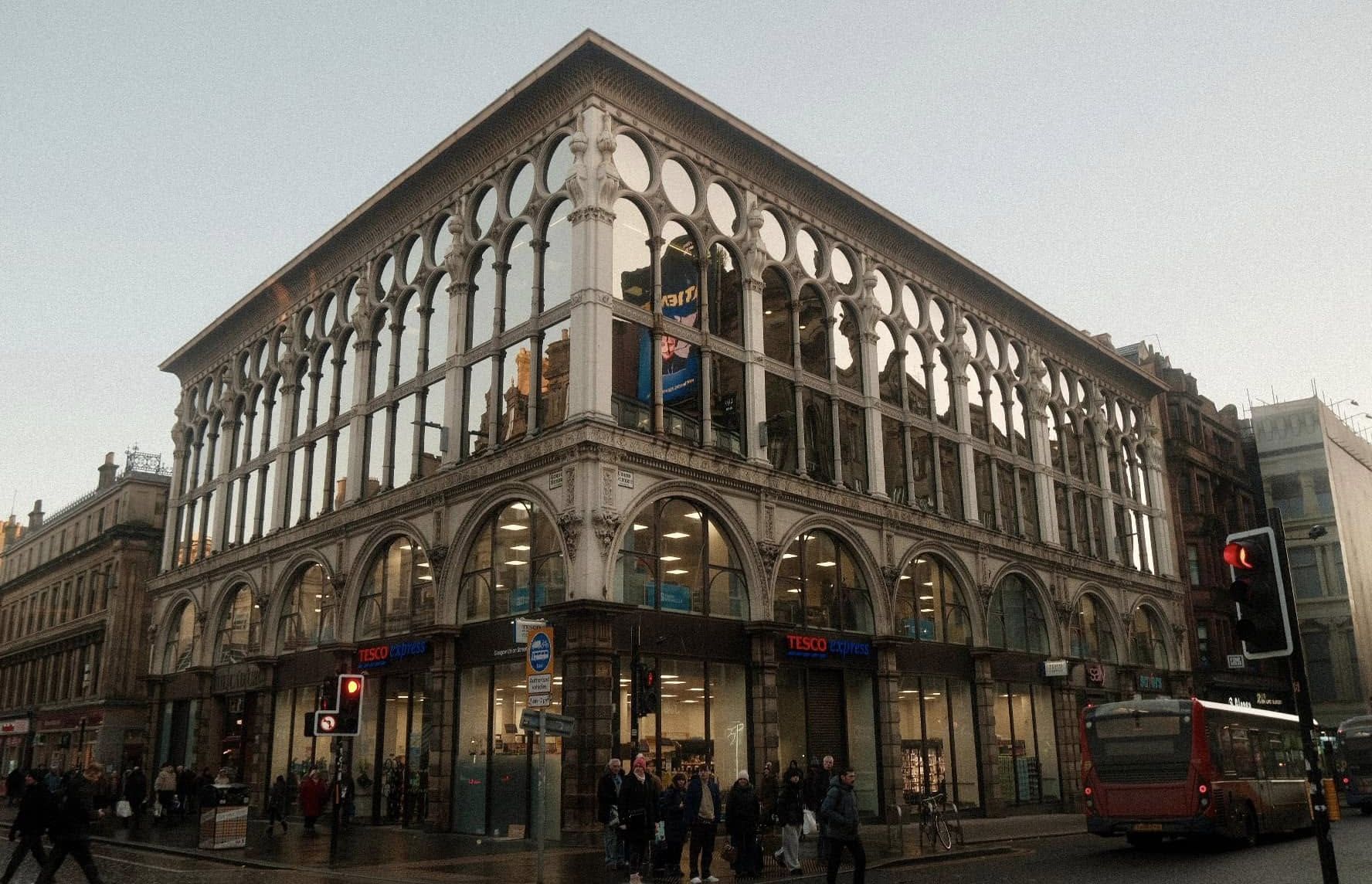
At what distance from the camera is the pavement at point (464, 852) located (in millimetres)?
19672

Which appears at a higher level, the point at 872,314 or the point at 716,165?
the point at 716,165

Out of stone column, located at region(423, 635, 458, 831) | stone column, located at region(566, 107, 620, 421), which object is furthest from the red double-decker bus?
stone column, located at region(423, 635, 458, 831)

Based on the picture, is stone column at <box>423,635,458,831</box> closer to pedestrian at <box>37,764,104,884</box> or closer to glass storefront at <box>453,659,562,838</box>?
glass storefront at <box>453,659,562,838</box>

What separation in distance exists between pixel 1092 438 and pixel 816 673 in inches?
950

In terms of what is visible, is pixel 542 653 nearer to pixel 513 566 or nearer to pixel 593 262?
pixel 513 566

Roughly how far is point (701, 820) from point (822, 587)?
1424cm

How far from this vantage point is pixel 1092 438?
4956 centimetres

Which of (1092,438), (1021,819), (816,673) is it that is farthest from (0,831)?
(1092,438)

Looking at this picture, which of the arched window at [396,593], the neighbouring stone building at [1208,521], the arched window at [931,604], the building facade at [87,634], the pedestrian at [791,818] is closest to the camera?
the pedestrian at [791,818]

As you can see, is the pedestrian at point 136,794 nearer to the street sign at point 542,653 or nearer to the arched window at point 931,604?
the street sign at point 542,653

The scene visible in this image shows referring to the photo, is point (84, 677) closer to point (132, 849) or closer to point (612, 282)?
point (132, 849)

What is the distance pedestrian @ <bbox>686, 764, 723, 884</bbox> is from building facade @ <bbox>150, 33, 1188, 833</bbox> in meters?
6.19

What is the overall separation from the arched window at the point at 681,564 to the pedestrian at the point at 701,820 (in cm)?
817

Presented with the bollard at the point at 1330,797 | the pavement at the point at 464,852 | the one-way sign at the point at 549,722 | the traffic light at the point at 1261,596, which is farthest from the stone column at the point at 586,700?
the traffic light at the point at 1261,596
